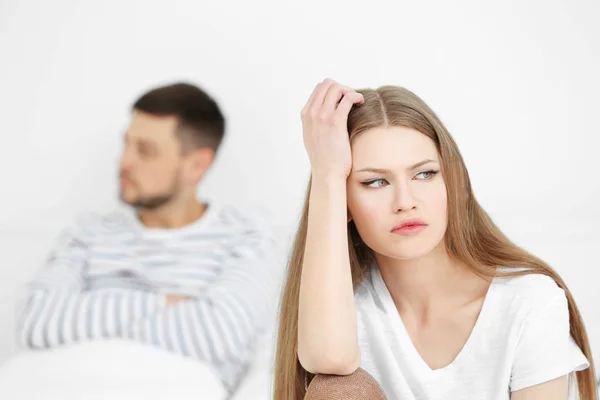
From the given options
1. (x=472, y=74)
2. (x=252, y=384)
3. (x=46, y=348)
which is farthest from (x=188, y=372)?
(x=472, y=74)

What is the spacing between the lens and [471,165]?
238 cm

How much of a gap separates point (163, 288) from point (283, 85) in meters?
0.82

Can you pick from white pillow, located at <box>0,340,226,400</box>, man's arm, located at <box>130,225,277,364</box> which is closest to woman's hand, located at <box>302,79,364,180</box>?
white pillow, located at <box>0,340,226,400</box>

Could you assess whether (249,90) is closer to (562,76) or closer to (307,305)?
(562,76)

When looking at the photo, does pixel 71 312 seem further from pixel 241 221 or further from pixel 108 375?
pixel 241 221

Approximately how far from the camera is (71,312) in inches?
72.8

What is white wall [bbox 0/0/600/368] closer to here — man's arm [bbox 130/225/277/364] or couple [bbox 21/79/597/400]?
man's arm [bbox 130/225/277/364]

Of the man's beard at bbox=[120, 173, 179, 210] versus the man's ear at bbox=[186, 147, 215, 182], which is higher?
the man's ear at bbox=[186, 147, 215, 182]

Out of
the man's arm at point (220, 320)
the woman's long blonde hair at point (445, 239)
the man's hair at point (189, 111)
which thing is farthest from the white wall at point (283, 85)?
the woman's long blonde hair at point (445, 239)

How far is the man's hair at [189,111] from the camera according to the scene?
230cm

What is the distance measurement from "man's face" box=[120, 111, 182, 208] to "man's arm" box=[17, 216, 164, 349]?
41 cm

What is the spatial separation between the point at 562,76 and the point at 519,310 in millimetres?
1541

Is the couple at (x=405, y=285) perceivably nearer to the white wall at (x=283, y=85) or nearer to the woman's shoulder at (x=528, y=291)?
the woman's shoulder at (x=528, y=291)

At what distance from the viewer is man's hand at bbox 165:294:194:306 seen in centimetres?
191
